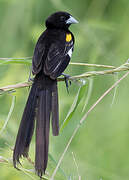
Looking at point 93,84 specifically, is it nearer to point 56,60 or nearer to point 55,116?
point 56,60

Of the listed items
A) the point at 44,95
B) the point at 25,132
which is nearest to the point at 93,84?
the point at 44,95

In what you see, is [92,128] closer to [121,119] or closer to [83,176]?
[121,119]

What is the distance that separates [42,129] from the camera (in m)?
2.22

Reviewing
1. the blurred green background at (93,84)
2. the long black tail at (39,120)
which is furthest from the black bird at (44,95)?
the blurred green background at (93,84)

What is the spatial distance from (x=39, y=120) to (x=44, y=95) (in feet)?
0.69

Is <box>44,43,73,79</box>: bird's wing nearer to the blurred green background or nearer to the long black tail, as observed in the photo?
the long black tail

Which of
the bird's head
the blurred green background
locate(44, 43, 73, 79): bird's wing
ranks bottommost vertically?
the blurred green background

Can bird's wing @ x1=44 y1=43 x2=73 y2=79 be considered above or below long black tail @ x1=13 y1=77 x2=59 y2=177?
above

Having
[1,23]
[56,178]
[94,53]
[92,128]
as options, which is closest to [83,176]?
[92,128]

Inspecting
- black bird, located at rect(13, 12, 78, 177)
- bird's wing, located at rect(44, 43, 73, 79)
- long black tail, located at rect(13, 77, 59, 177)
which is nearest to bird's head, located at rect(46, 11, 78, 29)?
black bird, located at rect(13, 12, 78, 177)

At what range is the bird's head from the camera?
3.12 metres

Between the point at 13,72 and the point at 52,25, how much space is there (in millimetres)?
469

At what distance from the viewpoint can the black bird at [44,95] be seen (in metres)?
2.13

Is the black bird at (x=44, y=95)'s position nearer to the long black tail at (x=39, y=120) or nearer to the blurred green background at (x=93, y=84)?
the long black tail at (x=39, y=120)
